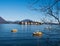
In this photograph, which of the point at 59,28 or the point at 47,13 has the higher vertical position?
the point at 47,13

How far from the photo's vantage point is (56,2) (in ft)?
18.5

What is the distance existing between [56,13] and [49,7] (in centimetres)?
33

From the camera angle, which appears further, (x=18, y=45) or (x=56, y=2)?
(x=18, y=45)

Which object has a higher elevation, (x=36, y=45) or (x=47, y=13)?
(x=47, y=13)

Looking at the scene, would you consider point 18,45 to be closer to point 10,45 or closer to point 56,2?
Result: point 10,45

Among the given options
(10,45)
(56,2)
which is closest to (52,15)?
(56,2)

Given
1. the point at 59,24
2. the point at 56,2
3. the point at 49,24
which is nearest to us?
the point at 56,2

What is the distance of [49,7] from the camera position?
581 cm

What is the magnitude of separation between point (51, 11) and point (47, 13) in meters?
0.16

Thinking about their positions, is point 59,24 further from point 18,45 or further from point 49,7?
point 18,45

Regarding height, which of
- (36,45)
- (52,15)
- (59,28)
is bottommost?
(36,45)

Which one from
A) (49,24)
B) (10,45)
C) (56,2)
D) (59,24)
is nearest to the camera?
(56,2)

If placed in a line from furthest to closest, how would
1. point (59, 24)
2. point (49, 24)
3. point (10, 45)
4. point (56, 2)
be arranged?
point (10, 45)
point (49, 24)
point (59, 24)
point (56, 2)

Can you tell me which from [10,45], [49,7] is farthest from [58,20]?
[10,45]
